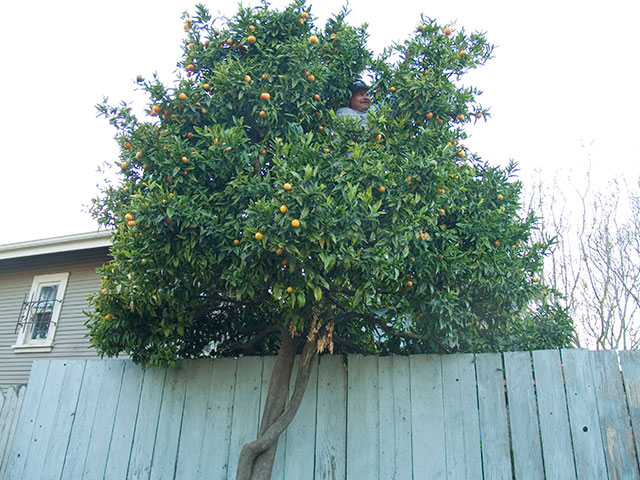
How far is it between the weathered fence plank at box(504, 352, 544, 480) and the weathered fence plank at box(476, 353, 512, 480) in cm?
5

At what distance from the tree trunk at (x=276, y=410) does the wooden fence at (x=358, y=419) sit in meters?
0.23

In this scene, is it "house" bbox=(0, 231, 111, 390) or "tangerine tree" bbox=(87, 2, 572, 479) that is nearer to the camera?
"tangerine tree" bbox=(87, 2, 572, 479)

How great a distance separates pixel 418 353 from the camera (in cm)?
423

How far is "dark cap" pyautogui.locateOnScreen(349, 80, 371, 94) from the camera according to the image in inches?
184

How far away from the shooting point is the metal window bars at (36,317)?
373 inches

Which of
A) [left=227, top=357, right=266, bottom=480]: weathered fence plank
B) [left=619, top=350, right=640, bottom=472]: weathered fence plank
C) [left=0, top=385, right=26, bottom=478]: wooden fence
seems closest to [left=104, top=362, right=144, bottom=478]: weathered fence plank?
[left=227, top=357, right=266, bottom=480]: weathered fence plank

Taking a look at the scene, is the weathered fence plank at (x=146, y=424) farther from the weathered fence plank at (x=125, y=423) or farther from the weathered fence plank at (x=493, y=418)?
the weathered fence plank at (x=493, y=418)

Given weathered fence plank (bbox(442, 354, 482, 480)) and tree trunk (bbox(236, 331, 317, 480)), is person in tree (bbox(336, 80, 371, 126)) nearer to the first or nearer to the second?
tree trunk (bbox(236, 331, 317, 480))

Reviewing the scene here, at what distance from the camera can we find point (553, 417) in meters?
3.37

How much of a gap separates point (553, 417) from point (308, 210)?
2.25 meters

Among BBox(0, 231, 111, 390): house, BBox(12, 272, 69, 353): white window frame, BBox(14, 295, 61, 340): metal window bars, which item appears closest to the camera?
BBox(0, 231, 111, 390): house

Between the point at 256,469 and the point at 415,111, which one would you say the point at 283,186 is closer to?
the point at 415,111

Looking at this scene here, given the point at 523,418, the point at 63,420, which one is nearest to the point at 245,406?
the point at 63,420

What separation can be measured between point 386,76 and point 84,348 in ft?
24.1
